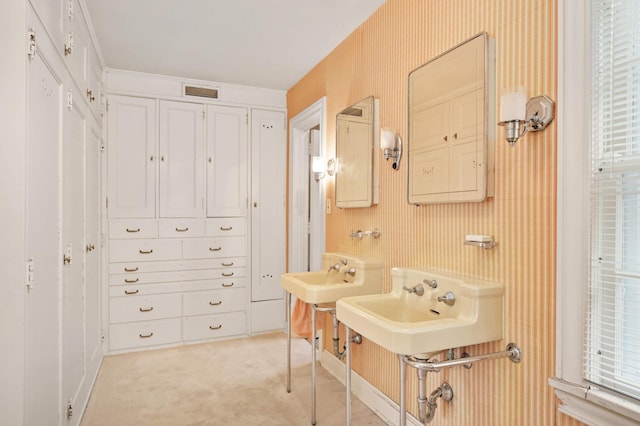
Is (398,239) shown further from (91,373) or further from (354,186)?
(91,373)

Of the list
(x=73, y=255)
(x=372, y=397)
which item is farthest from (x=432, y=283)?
(x=73, y=255)

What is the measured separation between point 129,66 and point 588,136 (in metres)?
3.51

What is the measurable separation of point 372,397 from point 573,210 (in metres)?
1.76

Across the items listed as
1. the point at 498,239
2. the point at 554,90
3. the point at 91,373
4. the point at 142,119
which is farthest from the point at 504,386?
the point at 142,119

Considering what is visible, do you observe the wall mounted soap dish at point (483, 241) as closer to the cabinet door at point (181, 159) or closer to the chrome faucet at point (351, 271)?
the chrome faucet at point (351, 271)

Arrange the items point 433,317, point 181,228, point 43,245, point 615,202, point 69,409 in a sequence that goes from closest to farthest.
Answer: point 615,202 → point 43,245 → point 433,317 → point 69,409 → point 181,228

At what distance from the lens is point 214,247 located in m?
3.92

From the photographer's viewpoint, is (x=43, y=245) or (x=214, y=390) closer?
(x=43, y=245)

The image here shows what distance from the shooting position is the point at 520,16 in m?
1.57

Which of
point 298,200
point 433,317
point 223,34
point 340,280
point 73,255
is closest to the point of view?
point 433,317

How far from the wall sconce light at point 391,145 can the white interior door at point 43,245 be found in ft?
5.44

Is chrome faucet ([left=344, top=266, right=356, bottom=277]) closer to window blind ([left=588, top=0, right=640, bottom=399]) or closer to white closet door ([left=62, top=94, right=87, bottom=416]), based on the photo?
window blind ([left=588, top=0, right=640, bottom=399])

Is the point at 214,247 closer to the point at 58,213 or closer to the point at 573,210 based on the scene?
the point at 58,213

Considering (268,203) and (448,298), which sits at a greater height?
(268,203)
